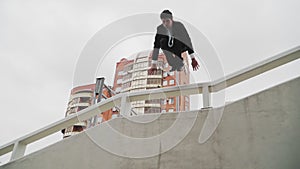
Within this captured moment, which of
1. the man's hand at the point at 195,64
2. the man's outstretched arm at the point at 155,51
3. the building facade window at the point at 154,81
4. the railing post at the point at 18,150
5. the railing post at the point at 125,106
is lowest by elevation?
the railing post at the point at 18,150

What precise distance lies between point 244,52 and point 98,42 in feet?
9.75

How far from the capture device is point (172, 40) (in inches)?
85.8

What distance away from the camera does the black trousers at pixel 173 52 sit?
7.22 feet

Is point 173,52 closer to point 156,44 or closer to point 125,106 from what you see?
point 156,44

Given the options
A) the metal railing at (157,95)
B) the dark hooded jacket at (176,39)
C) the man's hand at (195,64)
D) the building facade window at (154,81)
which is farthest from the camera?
the building facade window at (154,81)

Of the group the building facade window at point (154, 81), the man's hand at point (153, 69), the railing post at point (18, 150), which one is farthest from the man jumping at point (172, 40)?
the railing post at point (18, 150)

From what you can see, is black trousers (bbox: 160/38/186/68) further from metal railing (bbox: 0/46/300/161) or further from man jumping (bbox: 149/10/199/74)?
metal railing (bbox: 0/46/300/161)

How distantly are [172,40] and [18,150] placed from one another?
7.40 feet

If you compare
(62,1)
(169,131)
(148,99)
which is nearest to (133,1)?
(62,1)

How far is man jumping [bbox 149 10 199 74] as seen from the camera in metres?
→ 2.19

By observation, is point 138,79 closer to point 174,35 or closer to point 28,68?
point 174,35

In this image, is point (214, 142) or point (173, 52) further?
point (173, 52)

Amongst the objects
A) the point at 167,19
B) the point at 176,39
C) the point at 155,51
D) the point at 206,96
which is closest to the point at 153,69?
the point at 155,51

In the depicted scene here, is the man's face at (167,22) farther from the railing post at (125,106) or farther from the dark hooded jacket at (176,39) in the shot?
the railing post at (125,106)
